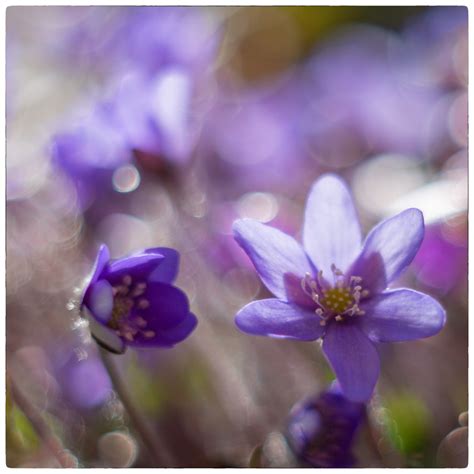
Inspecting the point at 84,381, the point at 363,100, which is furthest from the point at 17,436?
the point at 363,100

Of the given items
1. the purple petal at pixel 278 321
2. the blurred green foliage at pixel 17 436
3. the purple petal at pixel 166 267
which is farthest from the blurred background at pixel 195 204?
the purple petal at pixel 278 321

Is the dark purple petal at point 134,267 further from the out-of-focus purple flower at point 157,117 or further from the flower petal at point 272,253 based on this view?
the out-of-focus purple flower at point 157,117

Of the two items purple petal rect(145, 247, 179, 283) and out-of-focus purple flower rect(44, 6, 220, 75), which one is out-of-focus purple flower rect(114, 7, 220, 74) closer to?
out-of-focus purple flower rect(44, 6, 220, 75)

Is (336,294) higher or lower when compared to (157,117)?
lower

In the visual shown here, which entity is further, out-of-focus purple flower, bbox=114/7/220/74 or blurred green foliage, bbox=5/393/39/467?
out-of-focus purple flower, bbox=114/7/220/74

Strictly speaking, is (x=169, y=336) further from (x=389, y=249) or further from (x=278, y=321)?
(x=389, y=249)

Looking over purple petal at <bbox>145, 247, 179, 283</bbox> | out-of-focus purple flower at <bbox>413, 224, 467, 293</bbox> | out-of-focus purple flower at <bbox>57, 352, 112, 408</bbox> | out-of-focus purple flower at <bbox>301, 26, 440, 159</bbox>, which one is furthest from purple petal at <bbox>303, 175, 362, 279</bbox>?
out-of-focus purple flower at <bbox>301, 26, 440, 159</bbox>

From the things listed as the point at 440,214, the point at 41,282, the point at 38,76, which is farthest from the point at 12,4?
the point at 440,214
